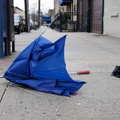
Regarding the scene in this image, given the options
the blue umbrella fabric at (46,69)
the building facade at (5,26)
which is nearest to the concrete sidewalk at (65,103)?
the blue umbrella fabric at (46,69)

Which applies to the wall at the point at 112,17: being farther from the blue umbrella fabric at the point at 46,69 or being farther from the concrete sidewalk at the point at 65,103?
the blue umbrella fabric at the point at 46,69

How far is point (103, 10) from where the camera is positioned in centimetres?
1755

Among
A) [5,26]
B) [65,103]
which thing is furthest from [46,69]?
[5,26]

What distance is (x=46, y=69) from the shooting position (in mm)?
3928

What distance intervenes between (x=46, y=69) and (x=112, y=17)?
482 inches

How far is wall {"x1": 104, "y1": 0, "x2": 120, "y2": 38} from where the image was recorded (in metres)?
14.2

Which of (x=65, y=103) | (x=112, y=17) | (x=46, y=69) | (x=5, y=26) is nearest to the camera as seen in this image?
(x=65, y=103)

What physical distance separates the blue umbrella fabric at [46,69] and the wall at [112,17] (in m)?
10.8

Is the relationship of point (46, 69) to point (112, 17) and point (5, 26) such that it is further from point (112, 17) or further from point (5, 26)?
point (112, 17)

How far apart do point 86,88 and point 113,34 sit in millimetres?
11597

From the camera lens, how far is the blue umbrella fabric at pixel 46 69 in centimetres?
385

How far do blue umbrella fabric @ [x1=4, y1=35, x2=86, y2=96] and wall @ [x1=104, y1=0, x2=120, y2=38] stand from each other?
35.4 ft

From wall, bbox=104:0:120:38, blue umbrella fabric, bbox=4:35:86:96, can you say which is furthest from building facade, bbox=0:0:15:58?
wall, bbox=104:0:120:38

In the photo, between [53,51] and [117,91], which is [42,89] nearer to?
[53,51]
